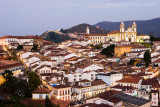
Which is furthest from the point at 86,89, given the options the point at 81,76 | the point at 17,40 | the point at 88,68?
the point at 17,40

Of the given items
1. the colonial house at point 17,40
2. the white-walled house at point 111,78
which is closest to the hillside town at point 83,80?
the white-walled house at point 111,78

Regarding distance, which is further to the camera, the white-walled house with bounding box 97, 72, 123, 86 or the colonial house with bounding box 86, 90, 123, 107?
the white-walled house with bounding box 97, 72, 123, 86

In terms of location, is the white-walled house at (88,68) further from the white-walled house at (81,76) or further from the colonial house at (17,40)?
the colonial house at (17,40)

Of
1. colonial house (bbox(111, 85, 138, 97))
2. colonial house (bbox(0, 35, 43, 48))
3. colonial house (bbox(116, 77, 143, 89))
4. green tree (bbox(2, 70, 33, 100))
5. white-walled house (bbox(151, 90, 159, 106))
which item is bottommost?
white-walled house (bbox(151, 90, 159, 106))

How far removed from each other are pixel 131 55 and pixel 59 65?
14.6 meters

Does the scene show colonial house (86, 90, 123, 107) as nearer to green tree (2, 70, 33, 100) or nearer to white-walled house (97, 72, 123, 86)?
green tree (2, 70, 33, 100)

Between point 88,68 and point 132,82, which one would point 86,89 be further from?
point 88,68

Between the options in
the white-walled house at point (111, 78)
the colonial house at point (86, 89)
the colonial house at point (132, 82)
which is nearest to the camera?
the colonial house at point (86, 89)

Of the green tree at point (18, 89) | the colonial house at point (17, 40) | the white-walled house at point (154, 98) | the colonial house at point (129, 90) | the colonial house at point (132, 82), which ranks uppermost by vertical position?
the colonial house at point (17, 40)

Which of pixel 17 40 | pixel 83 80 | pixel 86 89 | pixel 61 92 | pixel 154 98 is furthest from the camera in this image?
pixel 17 40

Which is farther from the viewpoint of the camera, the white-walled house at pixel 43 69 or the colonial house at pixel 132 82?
the white-walled house at pixel 43 69

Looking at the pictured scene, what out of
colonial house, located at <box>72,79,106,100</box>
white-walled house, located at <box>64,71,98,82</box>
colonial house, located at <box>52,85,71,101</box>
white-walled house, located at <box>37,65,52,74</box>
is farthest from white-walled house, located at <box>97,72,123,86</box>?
white-walled house, located at <box>37,65,52,74</box>

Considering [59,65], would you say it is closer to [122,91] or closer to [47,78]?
[47,78]

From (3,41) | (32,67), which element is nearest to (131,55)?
(32,67)
